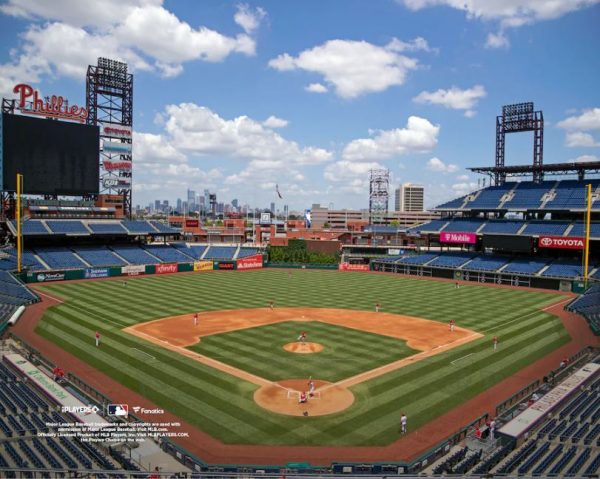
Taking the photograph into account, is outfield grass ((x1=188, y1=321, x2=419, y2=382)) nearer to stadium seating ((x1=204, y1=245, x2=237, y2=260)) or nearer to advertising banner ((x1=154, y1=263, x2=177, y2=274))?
advertising banner ((x1=154, y1=263, x2=177, y2=274))

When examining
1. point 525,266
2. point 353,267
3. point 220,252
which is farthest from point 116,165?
point 525,266

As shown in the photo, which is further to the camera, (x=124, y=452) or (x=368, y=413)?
(x=368, y=413)

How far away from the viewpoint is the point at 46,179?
67875mm

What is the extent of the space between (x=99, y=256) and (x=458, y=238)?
5500 cm

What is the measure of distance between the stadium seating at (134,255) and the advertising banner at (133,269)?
2434 millimetres

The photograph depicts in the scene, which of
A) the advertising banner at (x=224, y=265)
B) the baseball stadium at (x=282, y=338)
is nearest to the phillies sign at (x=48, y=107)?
the baseball stadium at (x=282, y=338)

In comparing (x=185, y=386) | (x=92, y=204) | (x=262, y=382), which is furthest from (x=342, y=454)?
(x=92, y=204)

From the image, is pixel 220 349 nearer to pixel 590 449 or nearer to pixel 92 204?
pixel 590 449

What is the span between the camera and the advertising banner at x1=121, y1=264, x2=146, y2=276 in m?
69.6

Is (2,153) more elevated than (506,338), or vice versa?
(2,153)

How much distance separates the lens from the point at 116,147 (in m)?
77.2

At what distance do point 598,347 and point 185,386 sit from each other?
1115 inches

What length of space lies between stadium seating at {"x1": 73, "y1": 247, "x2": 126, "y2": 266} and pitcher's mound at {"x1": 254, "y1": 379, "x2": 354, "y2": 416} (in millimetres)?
51708

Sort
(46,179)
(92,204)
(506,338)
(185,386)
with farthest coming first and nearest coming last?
1. (92,204)
2. (46,179)
3. (506,338)
4. (185,386)
